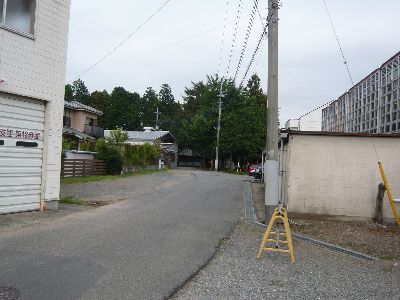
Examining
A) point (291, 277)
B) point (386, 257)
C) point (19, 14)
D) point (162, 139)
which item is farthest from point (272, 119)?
point (162, 139)

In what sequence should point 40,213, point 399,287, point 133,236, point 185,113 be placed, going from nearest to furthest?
point 399,287 < point 133,236 < point 40,213 < point 185,113

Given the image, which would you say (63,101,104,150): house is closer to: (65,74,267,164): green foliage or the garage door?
(65,74,267,164): green foliage

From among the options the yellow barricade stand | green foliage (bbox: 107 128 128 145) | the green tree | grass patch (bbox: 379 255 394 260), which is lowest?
grass patch (bbox: 379 255 394 260)

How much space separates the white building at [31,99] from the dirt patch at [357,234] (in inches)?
251

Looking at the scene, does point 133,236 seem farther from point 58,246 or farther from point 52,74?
point 52,74

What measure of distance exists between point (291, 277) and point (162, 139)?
181ft

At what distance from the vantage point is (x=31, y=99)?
1044 centimetres

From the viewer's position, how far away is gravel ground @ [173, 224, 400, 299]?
5402 millimetres

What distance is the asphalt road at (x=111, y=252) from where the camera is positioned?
5098 millimetres

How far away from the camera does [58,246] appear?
7027 millimetres

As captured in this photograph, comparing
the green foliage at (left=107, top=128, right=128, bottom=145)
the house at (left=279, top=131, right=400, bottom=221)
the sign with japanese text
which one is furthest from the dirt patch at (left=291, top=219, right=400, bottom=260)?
the green foliage at (left=107, top=128, right=128, bottom=145)

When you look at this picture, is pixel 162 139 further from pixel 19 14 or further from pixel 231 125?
pixel 19 14

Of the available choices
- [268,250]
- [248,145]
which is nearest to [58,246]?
[268,250]

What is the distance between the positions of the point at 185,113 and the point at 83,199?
67022 mm
